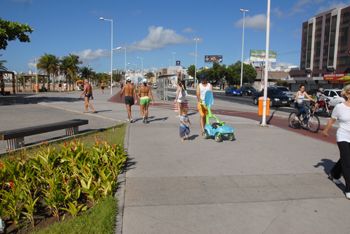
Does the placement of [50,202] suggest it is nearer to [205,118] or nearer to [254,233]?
[254,233]

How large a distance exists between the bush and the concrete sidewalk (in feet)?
1.49

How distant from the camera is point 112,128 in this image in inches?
474

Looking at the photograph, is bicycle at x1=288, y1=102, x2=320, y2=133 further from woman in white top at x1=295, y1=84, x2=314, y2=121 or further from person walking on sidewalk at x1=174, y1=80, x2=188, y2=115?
person walking on sidewalk at x1=174, y1=80, x2=188, y2=115

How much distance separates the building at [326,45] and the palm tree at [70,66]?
51.7 m

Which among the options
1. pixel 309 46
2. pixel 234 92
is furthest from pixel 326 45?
pixel 234 92

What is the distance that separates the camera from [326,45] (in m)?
76.9

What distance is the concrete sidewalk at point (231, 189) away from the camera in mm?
4246

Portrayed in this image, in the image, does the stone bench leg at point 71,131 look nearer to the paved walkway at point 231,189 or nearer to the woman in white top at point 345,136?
the paved walkway at point 231,189

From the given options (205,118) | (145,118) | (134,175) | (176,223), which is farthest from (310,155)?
(145,118)

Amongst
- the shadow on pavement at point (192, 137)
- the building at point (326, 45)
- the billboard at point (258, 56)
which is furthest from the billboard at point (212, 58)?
the shadow on pavement at point (192, 137)

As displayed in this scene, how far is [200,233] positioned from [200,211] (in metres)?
0.61

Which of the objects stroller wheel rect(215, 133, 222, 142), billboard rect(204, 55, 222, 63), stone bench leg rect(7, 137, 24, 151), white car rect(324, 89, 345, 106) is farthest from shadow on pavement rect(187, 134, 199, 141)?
billboard rect(204, 55, 222, 63)

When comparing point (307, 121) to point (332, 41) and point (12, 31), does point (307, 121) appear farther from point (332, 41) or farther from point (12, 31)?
point (332, 41)

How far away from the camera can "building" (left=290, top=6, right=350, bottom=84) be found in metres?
70.1
